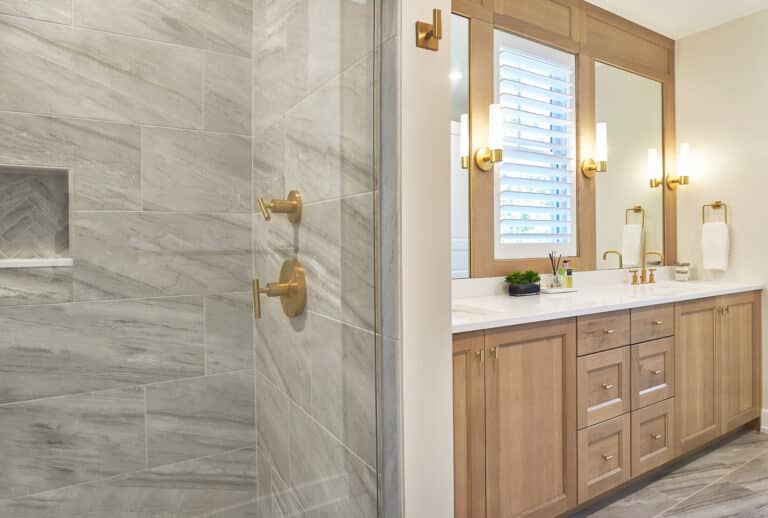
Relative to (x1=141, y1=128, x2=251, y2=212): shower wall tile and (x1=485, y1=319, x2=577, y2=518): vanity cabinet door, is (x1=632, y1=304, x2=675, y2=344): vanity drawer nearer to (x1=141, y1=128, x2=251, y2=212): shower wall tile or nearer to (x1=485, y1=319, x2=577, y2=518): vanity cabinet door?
(x1=485, y1=319, x2=577, y2=518): vanity cabinet door

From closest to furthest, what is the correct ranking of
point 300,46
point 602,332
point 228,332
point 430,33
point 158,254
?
point 430,33
point 300,46
point 158,254
point 228,332
point 602,332

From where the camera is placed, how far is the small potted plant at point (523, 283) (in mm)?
2289

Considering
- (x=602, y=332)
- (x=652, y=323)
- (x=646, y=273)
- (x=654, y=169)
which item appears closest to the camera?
(x=602, y=332)

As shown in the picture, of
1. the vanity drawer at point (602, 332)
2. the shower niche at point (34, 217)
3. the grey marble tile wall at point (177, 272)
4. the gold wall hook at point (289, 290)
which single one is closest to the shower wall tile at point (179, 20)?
the grey marble tile wall at point (177, 272)

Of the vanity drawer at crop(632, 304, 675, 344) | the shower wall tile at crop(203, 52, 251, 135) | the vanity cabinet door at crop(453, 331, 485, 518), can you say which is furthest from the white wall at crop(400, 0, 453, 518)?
the vanity drawer at crop(632, 304, 675, 344)

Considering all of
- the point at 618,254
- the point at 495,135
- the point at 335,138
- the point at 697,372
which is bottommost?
the point at 697,372

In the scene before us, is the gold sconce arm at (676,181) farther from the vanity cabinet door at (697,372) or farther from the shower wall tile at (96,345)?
the shower wall tile at (96,345)

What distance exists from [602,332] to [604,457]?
524mm

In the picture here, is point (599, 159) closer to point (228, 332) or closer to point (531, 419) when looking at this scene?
point (531, 419)

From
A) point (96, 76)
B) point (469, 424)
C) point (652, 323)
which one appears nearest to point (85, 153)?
point (96, 76)


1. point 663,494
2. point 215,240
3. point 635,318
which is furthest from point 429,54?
point 663,494

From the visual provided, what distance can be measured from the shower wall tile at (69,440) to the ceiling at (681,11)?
3175mm

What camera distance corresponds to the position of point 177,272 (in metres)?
1.68

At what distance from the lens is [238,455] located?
1.81m
